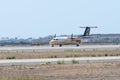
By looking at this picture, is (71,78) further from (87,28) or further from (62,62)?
(87,28)

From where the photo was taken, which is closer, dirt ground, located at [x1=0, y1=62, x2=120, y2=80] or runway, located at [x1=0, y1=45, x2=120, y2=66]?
dirt ground, located at [x1=0, y1=62, x2=120, y2=80]

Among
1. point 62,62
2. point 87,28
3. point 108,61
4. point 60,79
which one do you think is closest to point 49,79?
point 60,79

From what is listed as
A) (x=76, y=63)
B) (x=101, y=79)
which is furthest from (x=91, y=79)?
(x=76, y=63)

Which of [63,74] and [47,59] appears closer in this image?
[63,74]

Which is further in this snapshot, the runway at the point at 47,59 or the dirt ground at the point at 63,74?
the runway at the point at 47,59

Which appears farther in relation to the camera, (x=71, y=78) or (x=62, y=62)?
(x=62, y=62)

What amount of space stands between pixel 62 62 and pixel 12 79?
38.5 ft

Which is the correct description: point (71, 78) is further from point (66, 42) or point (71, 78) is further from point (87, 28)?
point (87, 28)

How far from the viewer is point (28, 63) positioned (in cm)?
3052

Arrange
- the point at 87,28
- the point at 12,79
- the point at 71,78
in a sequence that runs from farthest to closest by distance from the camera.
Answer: the point at 87,28 → the point at 71,78 → the point at 12,79

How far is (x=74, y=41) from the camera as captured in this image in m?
92.2

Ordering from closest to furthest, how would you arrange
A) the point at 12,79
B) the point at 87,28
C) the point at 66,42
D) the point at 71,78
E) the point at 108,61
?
the point at 12,79 < the point at 71,78 < the point at 108,61 < the point at 66,42 < the point at 87,28

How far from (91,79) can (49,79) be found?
6.58 ft

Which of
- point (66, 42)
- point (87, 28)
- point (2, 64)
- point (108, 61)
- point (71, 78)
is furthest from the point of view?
point (87, 28)
